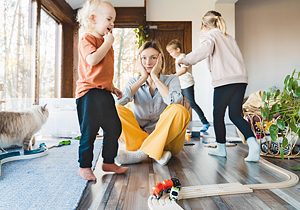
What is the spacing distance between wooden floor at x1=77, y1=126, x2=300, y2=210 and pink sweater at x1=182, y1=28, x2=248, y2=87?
60 centimetres

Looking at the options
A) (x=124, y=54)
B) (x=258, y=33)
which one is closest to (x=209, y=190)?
(x=124, y=54)

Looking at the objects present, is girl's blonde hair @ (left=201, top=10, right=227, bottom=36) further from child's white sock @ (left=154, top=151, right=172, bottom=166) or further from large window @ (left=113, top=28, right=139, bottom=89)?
large window @ (left=113, top=28, right=139, bottom=89)

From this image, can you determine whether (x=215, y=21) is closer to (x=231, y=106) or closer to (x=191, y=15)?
(x=231, y=106)

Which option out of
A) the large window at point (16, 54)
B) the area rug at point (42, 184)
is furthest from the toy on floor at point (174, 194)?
the large window at point (16, 54)

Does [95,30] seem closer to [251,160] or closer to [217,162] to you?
[217,162]

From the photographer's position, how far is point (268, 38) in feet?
15.9

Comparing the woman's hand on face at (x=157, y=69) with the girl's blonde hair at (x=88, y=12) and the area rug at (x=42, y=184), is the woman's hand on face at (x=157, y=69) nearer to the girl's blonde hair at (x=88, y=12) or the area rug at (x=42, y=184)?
the girl's blonde hair at (x=88, y=12)

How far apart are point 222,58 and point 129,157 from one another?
3.36 ft

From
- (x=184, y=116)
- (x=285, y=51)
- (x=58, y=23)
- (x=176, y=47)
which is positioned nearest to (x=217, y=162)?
(x=184, y=116)

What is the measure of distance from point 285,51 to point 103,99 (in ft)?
16.1

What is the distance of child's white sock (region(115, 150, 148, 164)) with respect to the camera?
1486 millimetres

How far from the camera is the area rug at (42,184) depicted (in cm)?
90

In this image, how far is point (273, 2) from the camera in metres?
4.80

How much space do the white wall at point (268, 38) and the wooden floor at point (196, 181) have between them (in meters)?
3.61
